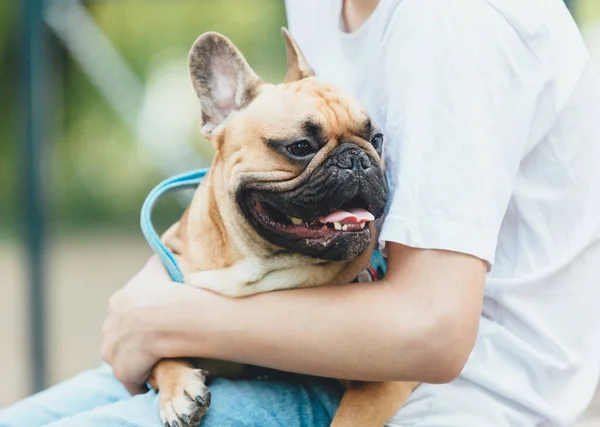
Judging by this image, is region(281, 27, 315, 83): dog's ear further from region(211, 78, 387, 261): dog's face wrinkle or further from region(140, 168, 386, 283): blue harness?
region(140, 168, 386, 283): blue harness

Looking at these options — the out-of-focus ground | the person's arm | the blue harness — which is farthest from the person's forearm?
the out-of-focus ground

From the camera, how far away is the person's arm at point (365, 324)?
859 mm

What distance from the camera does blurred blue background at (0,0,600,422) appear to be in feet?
7.49

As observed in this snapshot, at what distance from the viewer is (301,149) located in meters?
0.96

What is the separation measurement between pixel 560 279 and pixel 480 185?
0.18 m

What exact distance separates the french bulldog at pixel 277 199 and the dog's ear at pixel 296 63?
3cm

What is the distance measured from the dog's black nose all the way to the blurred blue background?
1.07 metres

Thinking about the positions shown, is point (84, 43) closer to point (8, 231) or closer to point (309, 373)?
point (309, 373)

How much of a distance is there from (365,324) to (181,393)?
8.5 inches

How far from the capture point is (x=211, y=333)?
0.94 metres

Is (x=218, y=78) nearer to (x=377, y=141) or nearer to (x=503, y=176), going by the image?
(x=377, y=141)

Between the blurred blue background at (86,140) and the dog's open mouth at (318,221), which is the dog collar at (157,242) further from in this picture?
the blurred blue background at (86,140)

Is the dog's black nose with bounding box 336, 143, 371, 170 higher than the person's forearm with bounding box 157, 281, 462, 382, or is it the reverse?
the dog's black nose with bounding box 336, 143, 371, 170

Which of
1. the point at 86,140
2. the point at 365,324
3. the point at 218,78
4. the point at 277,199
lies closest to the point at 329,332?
the point at 365,324
